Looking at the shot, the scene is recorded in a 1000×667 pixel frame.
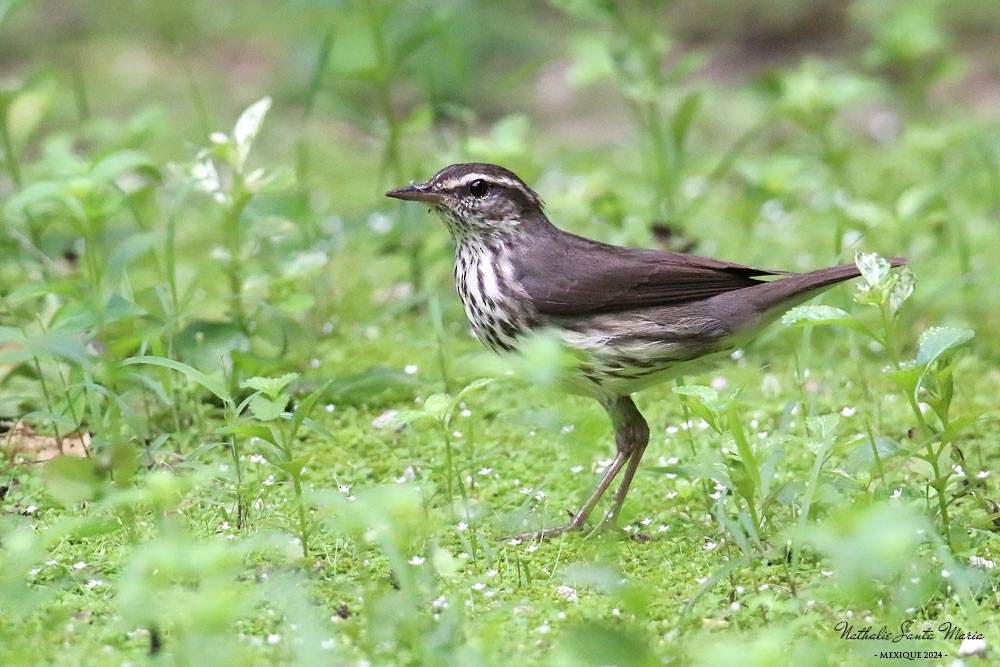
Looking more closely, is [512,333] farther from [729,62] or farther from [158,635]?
[729,62]

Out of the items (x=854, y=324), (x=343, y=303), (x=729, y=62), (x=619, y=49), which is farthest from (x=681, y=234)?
(x=729, y=62)

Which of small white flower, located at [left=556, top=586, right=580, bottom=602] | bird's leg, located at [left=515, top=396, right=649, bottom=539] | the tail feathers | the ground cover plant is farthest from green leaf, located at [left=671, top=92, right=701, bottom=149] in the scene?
small white flower, located at [left=556, top=586, right=580, bottom=602]

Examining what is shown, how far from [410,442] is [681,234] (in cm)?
228

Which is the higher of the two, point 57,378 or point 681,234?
point 681,234

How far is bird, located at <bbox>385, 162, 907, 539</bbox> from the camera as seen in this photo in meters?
4.26

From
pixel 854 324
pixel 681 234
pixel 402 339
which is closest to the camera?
pixel 854 324

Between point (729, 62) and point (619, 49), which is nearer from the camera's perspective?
point (619, 49)

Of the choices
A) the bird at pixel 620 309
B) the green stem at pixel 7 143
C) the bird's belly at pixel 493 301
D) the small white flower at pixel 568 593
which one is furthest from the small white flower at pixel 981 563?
the green stem at pixel 7 143

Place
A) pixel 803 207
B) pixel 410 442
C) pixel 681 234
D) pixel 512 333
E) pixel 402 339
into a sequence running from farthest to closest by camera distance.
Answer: pixel 803 207 → pixel 681 234 → pixel 402 339 → pixel 410 442 → pixel 512 333

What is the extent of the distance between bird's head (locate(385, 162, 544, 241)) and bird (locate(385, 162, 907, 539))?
5cm

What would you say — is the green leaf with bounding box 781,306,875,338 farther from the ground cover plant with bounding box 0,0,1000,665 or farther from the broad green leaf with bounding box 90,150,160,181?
the broad green leaf with bounding box 90,150,160,181

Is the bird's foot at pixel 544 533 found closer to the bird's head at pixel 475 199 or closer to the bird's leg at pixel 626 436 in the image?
the bird's leg at pixel 626 436

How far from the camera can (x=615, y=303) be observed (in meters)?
4.38

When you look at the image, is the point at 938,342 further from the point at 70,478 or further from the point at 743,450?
the point at 70,478
